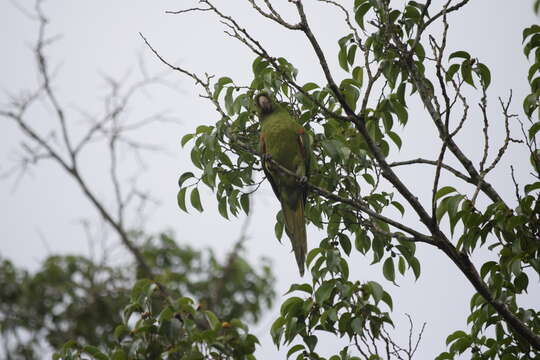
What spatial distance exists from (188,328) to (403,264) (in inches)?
57.6

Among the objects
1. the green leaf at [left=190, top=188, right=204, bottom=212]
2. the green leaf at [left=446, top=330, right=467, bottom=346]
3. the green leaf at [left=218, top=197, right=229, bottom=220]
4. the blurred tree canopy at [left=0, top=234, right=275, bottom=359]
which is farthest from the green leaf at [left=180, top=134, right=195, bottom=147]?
the blurred tree canopy at [left=0, top=234, right=275, bottom=359]

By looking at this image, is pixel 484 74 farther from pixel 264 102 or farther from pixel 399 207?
pixel 264 102

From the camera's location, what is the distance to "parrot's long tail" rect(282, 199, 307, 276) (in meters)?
4.27

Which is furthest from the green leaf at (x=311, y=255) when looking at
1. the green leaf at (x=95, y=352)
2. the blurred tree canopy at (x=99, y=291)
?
the blurred tree canopy at (x=99, y=291)

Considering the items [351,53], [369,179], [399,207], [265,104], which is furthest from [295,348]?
[265,104]

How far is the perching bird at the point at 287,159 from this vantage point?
14.4ft

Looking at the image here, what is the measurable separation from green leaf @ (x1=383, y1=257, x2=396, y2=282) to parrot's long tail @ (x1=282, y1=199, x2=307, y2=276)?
0.94 m

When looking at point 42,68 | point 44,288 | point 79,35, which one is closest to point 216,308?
point 44,288

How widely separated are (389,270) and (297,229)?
4.14 feet

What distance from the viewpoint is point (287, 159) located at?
4.93m

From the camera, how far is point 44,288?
9.77 meters

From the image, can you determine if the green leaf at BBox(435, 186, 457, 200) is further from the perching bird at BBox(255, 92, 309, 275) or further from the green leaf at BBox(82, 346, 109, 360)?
the green leaf at BBox(82, 346, 109, 360)

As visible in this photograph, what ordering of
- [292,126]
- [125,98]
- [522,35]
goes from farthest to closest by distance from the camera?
[125,98] → [292,126] → [522,35]

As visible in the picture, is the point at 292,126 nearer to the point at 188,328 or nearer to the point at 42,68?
the point at 188,328
